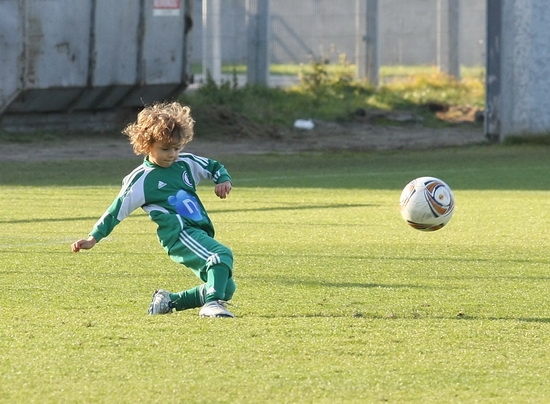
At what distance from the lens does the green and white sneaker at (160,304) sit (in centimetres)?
616

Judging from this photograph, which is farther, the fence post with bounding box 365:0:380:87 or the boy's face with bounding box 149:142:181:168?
the fence post with bounding box 365:0:380:87

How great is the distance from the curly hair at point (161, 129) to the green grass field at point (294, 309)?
0.92m

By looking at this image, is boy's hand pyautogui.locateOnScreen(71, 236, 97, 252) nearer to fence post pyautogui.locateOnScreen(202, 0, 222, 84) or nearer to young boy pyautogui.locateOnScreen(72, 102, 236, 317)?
young boy pyautogui.locateOnScreen(72, 102, 236, 317)

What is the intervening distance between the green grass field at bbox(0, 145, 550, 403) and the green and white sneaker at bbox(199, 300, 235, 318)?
98mm

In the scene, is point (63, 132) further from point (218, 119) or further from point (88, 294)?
point (88, 294)

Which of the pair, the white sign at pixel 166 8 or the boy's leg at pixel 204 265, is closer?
the boy's leg at pixel 204 265

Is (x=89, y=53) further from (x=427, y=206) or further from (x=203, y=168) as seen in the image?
(x=203, y=168)

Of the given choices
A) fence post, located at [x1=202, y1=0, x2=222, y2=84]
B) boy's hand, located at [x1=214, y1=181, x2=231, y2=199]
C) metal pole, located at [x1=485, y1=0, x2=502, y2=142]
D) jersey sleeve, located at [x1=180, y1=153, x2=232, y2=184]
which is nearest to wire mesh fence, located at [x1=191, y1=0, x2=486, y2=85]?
fence post, located at [x1=202, y1=0, x2=222, y2=84]

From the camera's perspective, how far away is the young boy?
6102 millimetres

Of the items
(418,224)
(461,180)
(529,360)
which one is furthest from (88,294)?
(461,180)

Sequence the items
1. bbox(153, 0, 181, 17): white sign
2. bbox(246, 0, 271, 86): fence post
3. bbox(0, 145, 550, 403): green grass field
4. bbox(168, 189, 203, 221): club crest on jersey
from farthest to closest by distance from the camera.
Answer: bbox(246, 0, 271, 86): fence post < bbox(153, 0, 181, 17): white sign < bbox(168, 189, 203, 221): club crest on jersey < bbox(0, 145, 550, 403): green grass field

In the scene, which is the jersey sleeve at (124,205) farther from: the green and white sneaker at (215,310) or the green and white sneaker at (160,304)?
the green and white sneaker at (215,310)

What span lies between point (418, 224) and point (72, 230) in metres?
3.77

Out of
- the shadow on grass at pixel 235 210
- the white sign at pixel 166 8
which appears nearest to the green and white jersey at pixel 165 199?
the shadow on grass at pixel 235 210
